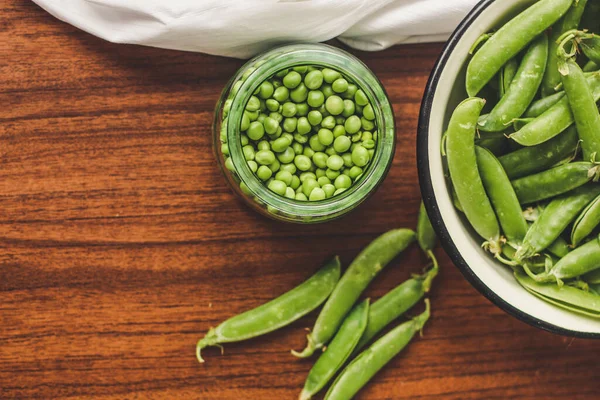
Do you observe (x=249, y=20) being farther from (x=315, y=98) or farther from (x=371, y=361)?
(x=371, y=361)

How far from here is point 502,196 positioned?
3.19ft

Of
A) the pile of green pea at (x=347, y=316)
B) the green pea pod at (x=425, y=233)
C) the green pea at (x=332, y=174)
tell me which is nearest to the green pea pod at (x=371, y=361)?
the pile of green pea at (x=347, y=316)

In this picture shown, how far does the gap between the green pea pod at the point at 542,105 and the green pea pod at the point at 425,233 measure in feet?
0.80

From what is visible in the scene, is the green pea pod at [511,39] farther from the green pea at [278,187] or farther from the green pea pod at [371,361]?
the green pea pod at [371,361]

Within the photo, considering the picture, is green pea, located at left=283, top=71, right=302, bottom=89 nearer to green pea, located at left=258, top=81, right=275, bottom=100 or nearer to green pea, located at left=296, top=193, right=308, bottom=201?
green pea, located at left=258, top=81, right=275, bottom=100

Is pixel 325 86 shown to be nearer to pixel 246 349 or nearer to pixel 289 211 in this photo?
pixel 289 211

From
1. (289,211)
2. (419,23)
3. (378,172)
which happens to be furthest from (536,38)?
(289,211)

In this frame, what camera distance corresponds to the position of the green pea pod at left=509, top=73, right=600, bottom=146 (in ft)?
3.04

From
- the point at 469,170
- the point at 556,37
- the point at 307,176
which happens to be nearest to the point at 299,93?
the point at 307,176

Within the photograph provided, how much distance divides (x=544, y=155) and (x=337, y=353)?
48 cm

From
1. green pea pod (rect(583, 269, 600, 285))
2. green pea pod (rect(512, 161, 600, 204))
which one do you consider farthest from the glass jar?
green pea pod (rect(583, 269, 600, 285))

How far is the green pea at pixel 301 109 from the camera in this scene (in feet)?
3.36

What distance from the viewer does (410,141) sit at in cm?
112

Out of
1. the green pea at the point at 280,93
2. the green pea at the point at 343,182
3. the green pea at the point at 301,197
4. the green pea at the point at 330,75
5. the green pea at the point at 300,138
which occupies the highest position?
the green pea at the point at 330,75
